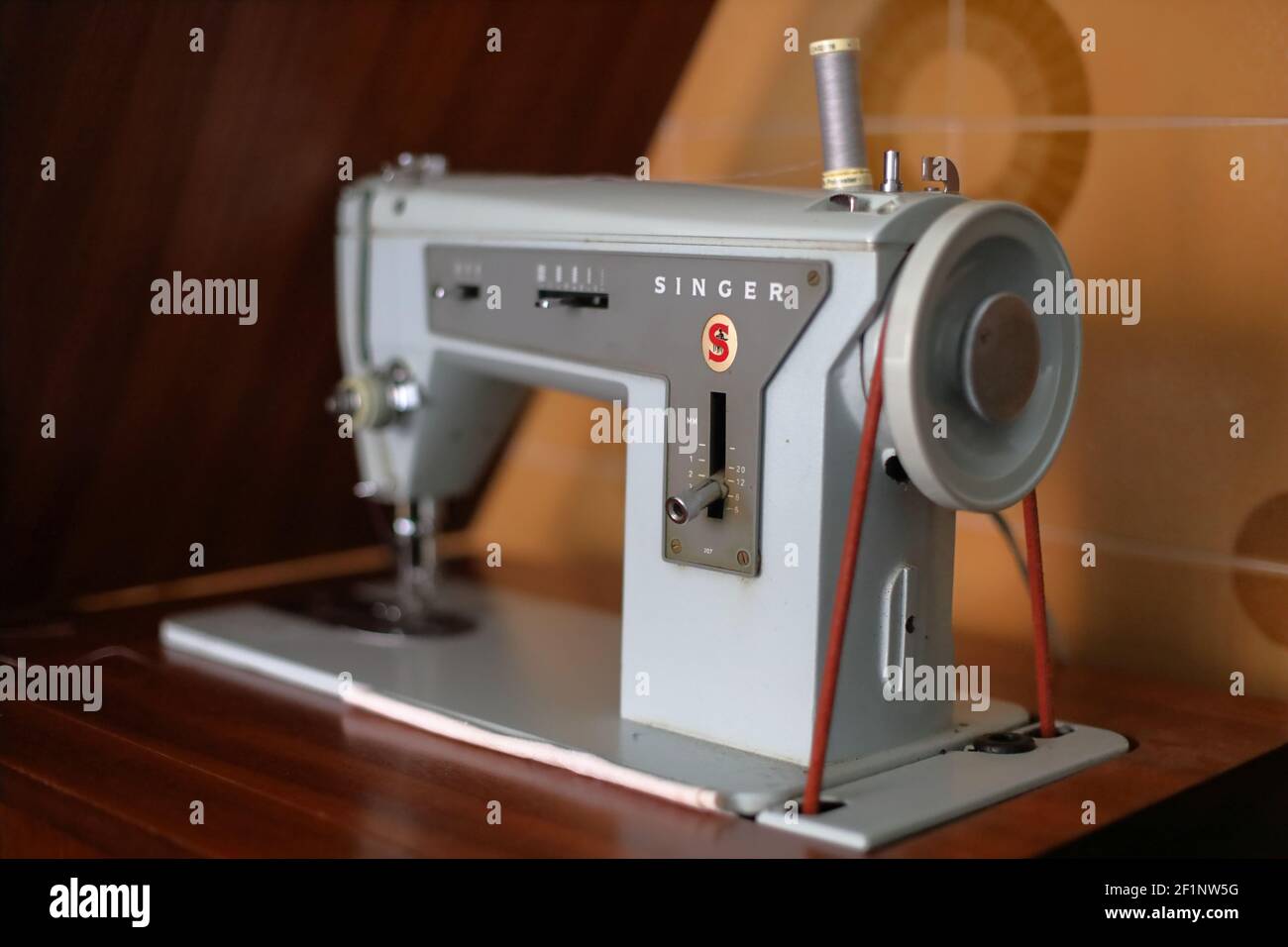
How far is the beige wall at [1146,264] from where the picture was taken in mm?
1442

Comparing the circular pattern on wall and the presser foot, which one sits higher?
the circular pattern on wall

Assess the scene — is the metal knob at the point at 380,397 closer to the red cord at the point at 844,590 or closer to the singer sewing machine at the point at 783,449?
Result: the singer sewing machine at the point at 783,449

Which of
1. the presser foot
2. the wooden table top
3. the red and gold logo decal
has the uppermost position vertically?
the red and gold logo decal

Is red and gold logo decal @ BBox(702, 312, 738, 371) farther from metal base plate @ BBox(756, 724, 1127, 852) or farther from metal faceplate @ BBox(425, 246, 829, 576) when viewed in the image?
metal base plate @ BBox(756, 724, 1127, 852)

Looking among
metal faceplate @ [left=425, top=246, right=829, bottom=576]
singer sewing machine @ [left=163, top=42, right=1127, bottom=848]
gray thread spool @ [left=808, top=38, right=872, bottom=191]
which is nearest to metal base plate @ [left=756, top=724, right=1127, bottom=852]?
singer sewing machine @ [left=163, top=42, right=1127, bottom=848]

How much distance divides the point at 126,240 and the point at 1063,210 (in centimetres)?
97

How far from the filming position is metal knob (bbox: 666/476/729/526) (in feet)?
4.03

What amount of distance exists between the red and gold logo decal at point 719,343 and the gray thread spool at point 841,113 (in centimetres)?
14

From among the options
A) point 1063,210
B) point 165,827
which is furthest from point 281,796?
point 1063,210

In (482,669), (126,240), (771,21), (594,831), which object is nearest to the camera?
(594,831)

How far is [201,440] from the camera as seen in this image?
1.84 meters

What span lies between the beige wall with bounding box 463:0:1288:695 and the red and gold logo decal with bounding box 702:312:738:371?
44 centimetres

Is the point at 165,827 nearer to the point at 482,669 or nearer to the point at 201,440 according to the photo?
the point at 482,669

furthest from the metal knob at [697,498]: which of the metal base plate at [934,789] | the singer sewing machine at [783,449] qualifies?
the metal base plate at [934,789]
